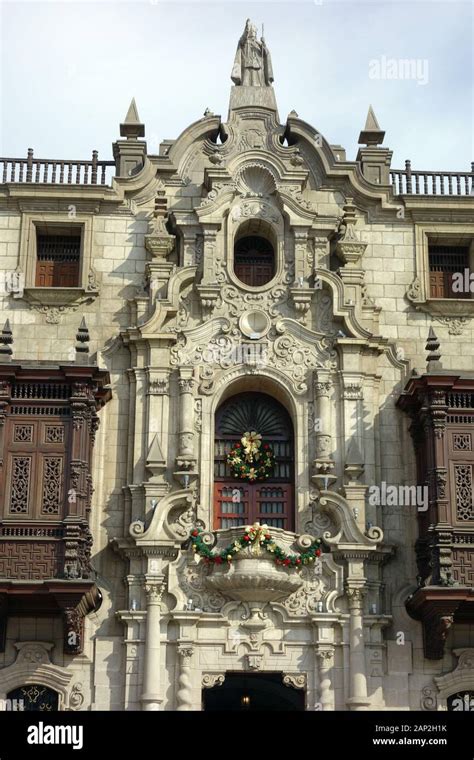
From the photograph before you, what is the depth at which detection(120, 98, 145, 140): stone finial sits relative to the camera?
102 feet

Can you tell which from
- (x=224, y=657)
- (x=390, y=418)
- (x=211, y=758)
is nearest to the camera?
(x=211, y=758)

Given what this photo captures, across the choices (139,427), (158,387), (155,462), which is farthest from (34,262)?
(155,462)

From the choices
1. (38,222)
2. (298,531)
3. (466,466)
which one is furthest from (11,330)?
(466,466)

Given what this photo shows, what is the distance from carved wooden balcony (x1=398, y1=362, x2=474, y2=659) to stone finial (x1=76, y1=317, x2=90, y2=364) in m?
6.77

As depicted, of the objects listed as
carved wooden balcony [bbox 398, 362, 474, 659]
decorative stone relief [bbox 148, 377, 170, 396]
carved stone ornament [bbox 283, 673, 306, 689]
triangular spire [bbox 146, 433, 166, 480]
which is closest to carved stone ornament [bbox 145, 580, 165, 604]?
triangular spire [bbox 146, 433, 166, 480]

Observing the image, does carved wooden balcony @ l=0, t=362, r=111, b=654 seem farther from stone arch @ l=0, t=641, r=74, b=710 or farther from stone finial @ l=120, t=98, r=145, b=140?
stone finial @ l=120, t=98, r=145, b=140

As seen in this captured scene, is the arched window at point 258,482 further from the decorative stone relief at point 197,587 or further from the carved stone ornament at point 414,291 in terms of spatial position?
the carved stone ornament at point 414,291

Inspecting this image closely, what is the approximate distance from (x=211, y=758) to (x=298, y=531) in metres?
6.75

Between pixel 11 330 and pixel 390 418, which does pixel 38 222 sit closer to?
pixel 11 330

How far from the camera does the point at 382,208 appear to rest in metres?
30.5

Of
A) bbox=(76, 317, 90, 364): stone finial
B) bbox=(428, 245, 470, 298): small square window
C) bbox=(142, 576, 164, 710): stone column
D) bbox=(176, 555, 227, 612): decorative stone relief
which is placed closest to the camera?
bbox=(142, 576, 164, 710): stone column

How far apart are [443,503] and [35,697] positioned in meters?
8.90

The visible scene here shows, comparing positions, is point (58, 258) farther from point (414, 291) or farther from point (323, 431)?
point (414, 291)

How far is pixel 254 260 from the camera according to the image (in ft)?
100
